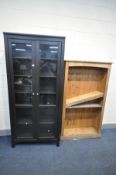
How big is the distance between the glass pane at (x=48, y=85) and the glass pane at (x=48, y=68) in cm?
12

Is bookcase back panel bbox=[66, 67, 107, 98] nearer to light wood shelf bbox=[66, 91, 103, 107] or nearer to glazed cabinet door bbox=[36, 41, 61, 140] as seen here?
light wood shelf bbox=[66, 91, 103, 107]

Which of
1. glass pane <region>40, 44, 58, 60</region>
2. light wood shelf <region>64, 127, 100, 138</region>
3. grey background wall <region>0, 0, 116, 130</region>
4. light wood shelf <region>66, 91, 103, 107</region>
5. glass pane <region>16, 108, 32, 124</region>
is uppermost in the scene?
grey background wall <region>0, 0, 116, 130</region>

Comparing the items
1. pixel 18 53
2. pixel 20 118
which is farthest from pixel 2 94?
pixel 18 53

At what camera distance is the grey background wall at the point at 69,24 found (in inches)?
82.7

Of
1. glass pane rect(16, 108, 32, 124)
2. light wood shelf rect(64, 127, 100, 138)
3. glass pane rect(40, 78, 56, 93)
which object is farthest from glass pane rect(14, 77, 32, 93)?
light wood shelf rect(64, 127, 100, 138)

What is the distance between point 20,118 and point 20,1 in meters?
1.98

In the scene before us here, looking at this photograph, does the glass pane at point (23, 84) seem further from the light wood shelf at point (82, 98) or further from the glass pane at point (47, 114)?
the light wood shelf at point (82, 98)

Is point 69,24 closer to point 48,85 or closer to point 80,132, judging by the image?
point 48,85

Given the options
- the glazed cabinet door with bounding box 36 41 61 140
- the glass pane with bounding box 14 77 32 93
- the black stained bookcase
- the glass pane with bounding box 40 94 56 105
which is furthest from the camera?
the glass pane with bounding box 40 94 56 105

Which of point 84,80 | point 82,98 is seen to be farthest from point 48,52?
point 82,98

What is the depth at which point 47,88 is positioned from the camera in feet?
7.28

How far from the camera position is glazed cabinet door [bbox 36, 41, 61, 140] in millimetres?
1975

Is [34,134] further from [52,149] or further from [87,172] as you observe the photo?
[87,172]

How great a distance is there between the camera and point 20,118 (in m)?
2.30
